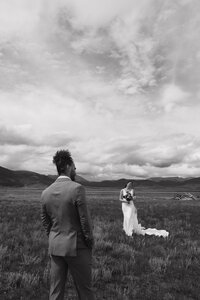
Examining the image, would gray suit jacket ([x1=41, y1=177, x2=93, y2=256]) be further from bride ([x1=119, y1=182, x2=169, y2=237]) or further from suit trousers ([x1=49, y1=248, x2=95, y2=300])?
bride ([x1=119, y1=182, x2=169, y2=237])

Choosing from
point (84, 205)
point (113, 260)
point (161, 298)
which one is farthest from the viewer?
point (113, 260)

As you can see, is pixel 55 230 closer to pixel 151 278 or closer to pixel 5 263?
pixel 151 278

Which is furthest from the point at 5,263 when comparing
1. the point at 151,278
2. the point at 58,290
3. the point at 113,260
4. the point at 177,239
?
the point at 177,239

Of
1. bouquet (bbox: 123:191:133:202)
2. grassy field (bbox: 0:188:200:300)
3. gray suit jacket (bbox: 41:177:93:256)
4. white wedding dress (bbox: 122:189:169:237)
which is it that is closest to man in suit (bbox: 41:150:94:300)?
gray suit jacket (bbox: 41:177:93:256)

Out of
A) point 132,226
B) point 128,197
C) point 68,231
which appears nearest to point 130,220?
point 132,226

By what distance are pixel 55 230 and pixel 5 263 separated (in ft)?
16.2

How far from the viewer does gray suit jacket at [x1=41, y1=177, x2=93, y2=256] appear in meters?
3.98

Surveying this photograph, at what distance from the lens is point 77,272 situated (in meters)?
4.06

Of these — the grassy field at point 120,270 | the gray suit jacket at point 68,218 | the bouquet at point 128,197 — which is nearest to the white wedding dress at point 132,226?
the bouquet at point 128,197

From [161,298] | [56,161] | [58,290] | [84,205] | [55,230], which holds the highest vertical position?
[56,161]

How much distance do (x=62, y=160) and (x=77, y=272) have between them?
1.44 metres

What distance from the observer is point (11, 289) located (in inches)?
254

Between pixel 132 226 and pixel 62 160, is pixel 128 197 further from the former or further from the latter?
pixel 62 160

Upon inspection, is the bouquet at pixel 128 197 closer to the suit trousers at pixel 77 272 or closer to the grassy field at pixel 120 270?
the grassy field at pixel 120 270
